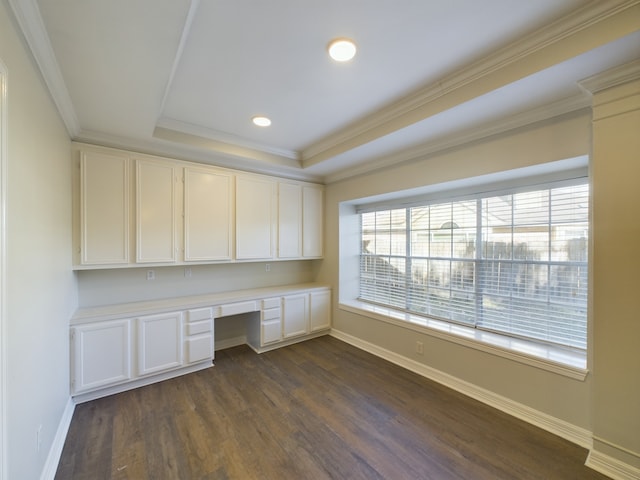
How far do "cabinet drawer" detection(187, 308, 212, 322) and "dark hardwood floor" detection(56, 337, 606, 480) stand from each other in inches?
24.5

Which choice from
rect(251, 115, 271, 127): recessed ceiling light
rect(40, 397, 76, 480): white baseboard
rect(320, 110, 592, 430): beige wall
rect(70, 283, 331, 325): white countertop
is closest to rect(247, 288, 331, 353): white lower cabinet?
rect(70, 283, 331, 325): white countertop

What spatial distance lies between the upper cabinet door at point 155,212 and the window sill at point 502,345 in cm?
267

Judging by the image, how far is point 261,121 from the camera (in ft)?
8.98

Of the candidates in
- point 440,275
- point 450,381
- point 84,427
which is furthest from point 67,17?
point 450,381

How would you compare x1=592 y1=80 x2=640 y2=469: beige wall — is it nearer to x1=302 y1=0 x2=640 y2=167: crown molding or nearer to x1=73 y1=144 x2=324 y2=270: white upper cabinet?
x1=302 y1=0 x2=640 y2=167: crown molding

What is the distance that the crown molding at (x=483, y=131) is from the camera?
200 centimetres

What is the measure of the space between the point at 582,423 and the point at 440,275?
1664 mm

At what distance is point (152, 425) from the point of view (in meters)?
2.21

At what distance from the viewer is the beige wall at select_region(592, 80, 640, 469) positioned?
1.66 metres

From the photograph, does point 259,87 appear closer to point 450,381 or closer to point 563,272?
point 563,272

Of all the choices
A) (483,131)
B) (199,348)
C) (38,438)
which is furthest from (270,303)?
(483,131)

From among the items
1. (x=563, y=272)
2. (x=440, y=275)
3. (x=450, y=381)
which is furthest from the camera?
(x=440, y=275)

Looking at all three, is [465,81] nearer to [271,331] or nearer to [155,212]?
[155,212]

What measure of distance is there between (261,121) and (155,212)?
152 centimetres
